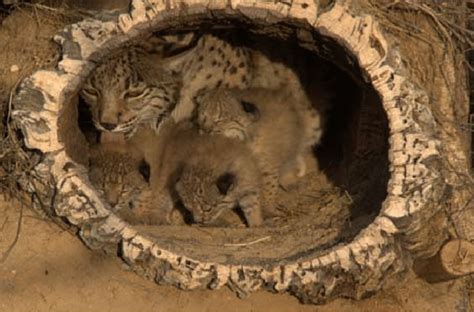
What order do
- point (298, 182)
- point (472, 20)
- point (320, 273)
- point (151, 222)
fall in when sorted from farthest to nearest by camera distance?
point (298, 182) → point (151, 222) → point (472, 20) → point (320, 273)

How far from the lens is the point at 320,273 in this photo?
4.34 metres

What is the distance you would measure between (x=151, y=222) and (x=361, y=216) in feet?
3.90

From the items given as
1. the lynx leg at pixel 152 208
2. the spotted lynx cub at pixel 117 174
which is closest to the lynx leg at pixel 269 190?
the lynx leg at pixel 152 208

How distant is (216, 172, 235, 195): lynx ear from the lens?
549cm

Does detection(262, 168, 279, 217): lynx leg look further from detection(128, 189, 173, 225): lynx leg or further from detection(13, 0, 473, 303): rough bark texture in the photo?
detection(13, 0, 473, 303): rough bark texture

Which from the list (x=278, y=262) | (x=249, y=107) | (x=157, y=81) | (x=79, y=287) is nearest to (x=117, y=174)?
(x=157, y=81)

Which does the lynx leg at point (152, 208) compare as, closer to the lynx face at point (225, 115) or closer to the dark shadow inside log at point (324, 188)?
the dark shadow inside log at point (324, 188)

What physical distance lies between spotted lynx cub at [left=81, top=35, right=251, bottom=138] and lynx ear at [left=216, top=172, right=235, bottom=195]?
438mm

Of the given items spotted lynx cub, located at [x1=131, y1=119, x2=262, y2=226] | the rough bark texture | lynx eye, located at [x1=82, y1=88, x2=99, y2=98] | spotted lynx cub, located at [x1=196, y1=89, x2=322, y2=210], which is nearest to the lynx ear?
spotted lynx cub, located at [x1=131, y1=119, x2=262, y2=226]

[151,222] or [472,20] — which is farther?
[151,222]

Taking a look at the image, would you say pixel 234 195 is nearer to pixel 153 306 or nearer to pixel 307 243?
pixel 307 243

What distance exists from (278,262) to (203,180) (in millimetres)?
1099

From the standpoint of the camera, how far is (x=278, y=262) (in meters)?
4.45

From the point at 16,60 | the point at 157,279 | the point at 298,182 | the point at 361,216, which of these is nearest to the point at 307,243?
the point at 361,216
